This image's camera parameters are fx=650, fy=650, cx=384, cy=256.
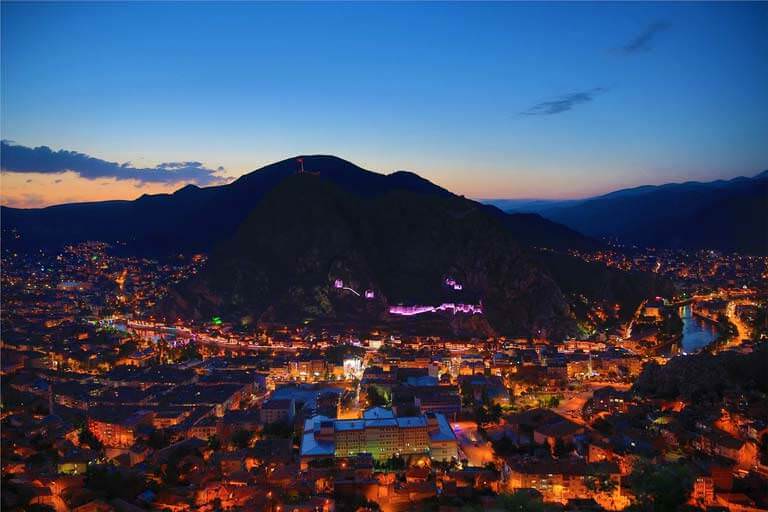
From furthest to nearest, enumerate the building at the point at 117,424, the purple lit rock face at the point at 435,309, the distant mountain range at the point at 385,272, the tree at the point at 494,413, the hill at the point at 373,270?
the distant mountain range at the point at 385,272, the hill at the point at 373,270, the purple lit rock face at the point at 435,309, the tree at the point at 494,413, the building at the point at 117,424

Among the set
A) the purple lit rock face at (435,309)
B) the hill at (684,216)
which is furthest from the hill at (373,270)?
the hill at (684,216)

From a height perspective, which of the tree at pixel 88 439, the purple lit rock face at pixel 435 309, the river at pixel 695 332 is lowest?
the tree at pixel 88 439

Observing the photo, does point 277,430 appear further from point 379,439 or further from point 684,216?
point 684,216

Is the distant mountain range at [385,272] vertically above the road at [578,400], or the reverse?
the distant mountain range at [385,272]

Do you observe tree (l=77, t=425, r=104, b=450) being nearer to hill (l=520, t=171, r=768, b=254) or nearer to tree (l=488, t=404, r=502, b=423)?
tree (l=488, t=404, r=502, b=423)

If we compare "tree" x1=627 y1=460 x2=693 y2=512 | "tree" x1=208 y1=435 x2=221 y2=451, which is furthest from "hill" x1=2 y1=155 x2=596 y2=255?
"tree" x1=627 y1=460 x2=693 y2=512

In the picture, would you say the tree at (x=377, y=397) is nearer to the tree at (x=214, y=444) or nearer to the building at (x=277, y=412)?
the building at (x=277, y=412)

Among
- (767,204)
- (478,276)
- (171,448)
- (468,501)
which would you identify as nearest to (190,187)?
(478,276)
